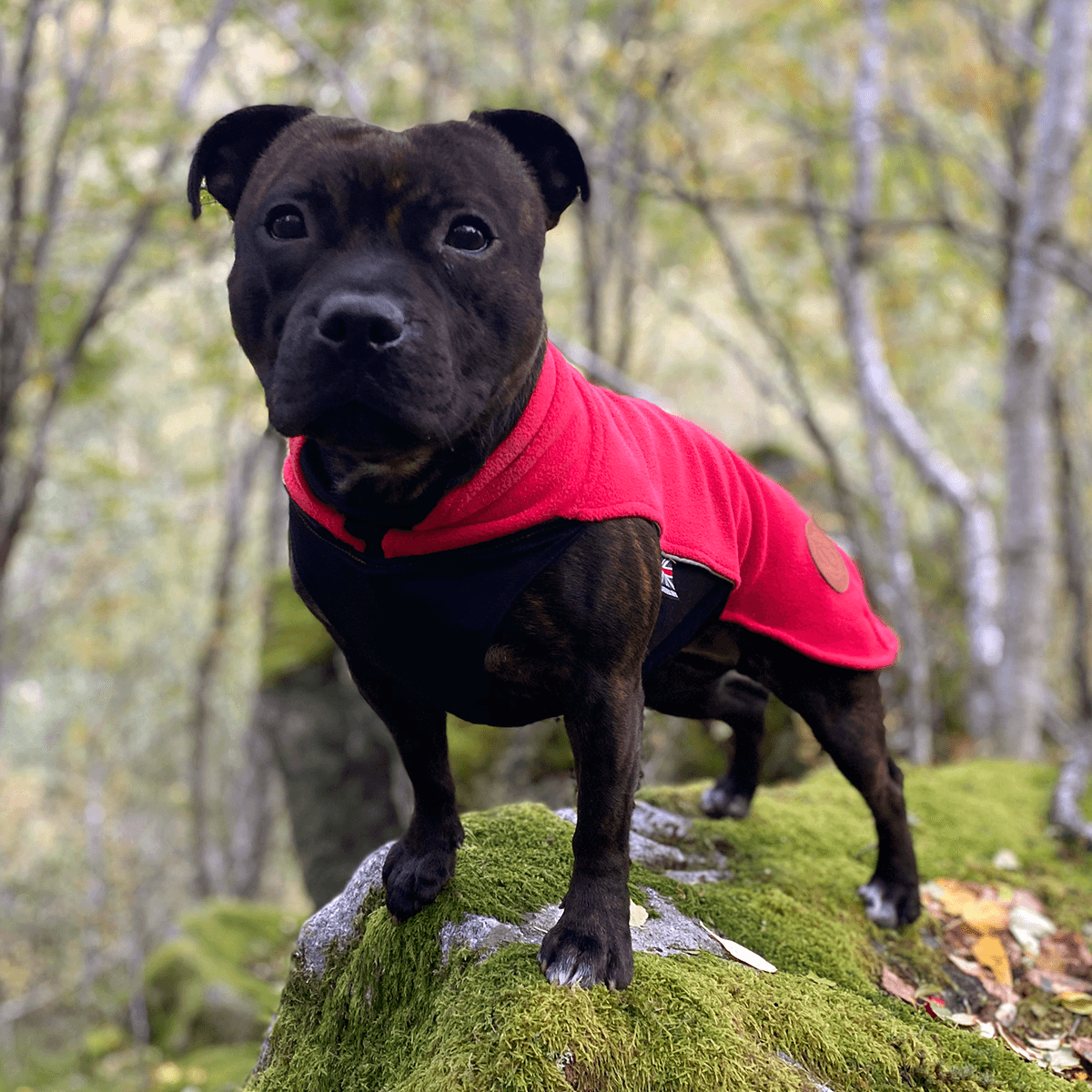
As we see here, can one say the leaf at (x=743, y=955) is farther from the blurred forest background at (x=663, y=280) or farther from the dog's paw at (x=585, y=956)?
the blurred forest background at (x=663, y=280)

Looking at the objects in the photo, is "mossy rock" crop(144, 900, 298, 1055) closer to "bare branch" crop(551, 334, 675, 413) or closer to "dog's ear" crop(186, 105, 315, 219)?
"bare branch" crop(551, 334, 675, 413)

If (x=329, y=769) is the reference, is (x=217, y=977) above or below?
below

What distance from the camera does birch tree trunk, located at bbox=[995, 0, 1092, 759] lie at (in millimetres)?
6789

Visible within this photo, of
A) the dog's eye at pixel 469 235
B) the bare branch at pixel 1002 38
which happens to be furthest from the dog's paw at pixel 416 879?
the bare branch at pixel 1002 38

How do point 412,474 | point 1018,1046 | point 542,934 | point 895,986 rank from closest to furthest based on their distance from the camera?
1. point 412,474
2. point 542,934
3. point 1018,1046
4. point 895,986

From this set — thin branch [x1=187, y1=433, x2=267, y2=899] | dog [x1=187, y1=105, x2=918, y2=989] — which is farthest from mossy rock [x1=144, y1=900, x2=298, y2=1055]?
dog [x1=187, y1=105, x2=918, y2=989]

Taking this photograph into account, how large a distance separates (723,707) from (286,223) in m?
2.33

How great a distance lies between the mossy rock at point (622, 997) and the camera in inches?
83.7

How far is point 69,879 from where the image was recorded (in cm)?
2702

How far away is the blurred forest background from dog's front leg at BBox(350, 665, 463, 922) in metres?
0.97

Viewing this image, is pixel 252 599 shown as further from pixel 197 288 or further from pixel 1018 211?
pixel 1018 211

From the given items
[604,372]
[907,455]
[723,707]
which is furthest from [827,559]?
[907,455]

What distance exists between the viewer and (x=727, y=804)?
3.84 metres

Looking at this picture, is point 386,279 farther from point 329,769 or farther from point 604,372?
point 329,769
